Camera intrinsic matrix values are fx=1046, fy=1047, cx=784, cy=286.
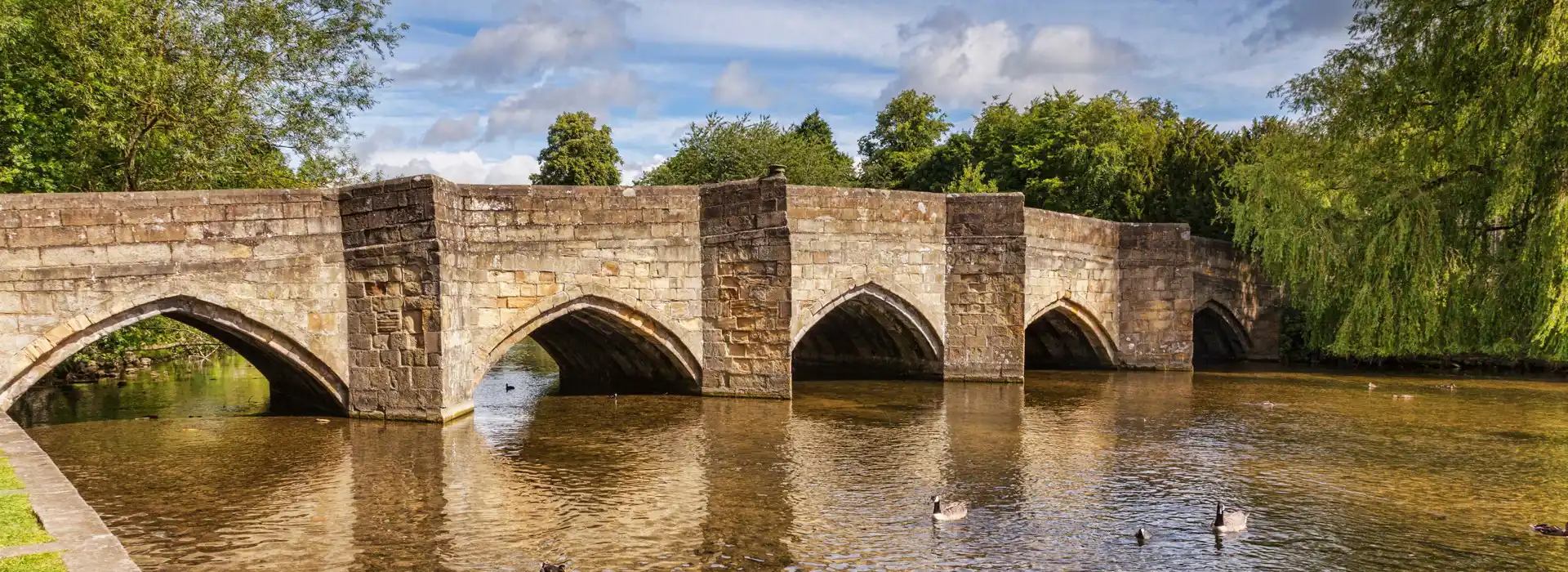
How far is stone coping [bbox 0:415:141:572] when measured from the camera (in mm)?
5230

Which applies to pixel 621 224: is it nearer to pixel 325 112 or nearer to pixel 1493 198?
pixel 325 112

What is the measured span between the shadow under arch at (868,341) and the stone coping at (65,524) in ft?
33.2

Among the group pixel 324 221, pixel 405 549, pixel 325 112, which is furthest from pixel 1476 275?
pixel 325 112

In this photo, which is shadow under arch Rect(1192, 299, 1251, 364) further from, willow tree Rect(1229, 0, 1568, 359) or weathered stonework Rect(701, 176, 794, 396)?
weathered stonework Rect(701, 176, 794, 396)

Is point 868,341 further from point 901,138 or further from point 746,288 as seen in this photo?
point 901,138

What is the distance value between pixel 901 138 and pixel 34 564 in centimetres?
4115

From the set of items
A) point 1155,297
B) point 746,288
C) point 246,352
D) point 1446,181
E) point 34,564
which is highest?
point 1446,181

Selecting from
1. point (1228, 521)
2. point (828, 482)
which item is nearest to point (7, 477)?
point (828, 482)

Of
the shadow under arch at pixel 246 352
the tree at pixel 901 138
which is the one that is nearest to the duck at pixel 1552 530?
the shadow under arch at pixel 246 352

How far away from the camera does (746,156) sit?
38438mm

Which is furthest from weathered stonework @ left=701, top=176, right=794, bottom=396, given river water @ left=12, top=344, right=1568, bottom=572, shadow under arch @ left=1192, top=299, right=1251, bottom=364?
shadow under arch @ left=1192, top=299, right=1251, bottom=364

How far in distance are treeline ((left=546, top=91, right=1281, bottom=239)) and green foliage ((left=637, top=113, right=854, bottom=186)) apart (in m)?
0.05

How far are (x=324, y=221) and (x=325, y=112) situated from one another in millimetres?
8339

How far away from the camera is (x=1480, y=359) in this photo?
21.8 m
